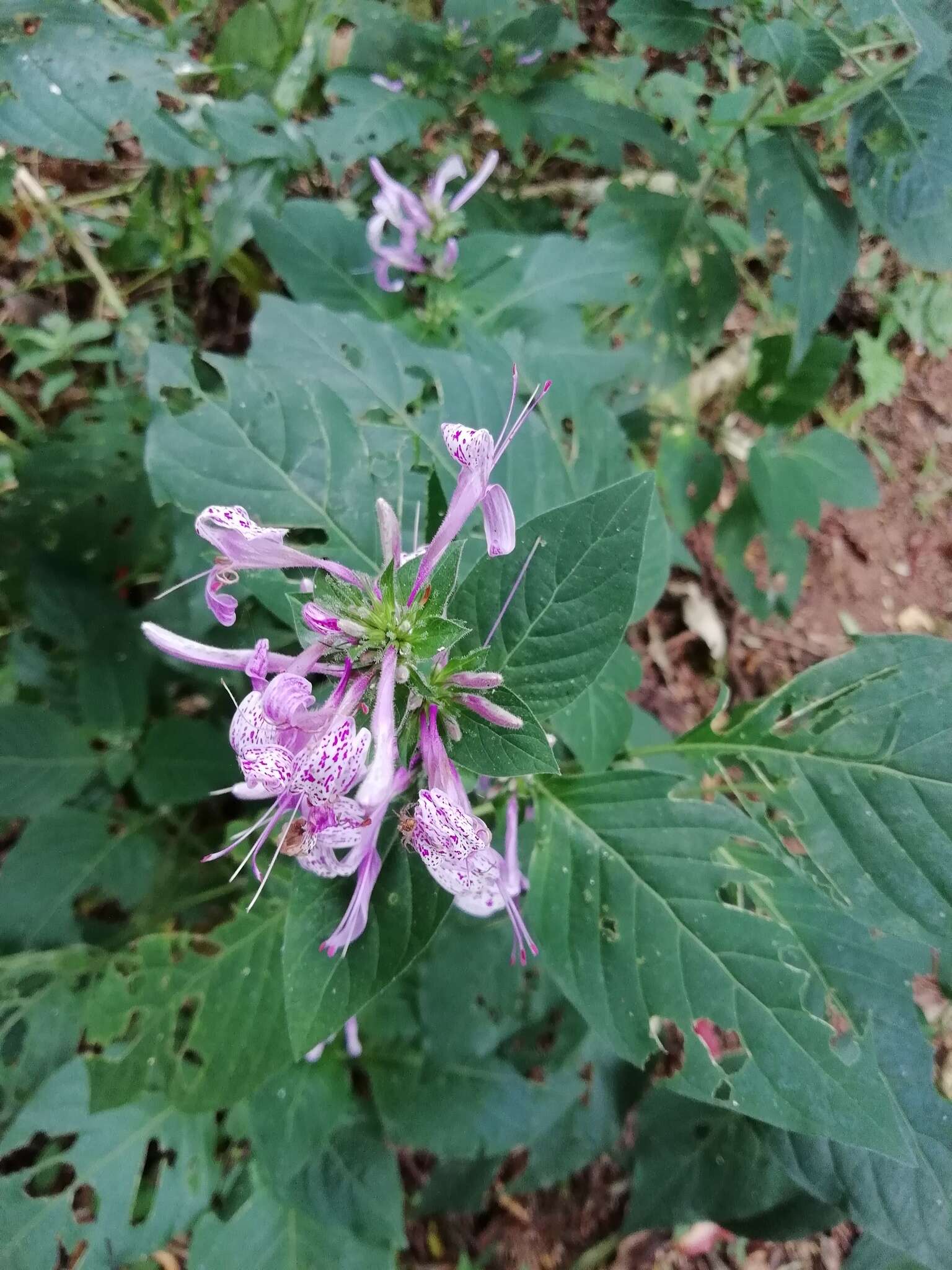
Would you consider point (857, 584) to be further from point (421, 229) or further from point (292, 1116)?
point (292, 1116)

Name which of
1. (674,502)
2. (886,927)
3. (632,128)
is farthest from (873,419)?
(886,927)

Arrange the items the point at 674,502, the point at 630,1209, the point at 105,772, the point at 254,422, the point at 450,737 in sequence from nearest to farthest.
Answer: the point at 450,737 → the point at 254,422 → the point at 630,1209 → the point at 105,772 → the point at 674,502

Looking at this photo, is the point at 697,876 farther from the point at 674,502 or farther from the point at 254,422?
the point at 674,502

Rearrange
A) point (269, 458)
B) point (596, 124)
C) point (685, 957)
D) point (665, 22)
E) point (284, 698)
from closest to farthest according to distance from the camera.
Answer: point (284, 698) < point (685, 957) < point (269, 458) < point (665, 22) < point (596, 124)

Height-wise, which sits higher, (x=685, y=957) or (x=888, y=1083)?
(x=685, y=957)

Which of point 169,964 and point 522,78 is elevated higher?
point 522,78

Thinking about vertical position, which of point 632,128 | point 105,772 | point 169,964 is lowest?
point 105,772

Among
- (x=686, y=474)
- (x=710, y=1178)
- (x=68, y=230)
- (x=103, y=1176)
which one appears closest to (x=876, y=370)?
(x=686, y=474)

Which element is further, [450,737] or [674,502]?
[674,502]

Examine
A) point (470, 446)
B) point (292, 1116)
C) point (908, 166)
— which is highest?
point (908, 166)
